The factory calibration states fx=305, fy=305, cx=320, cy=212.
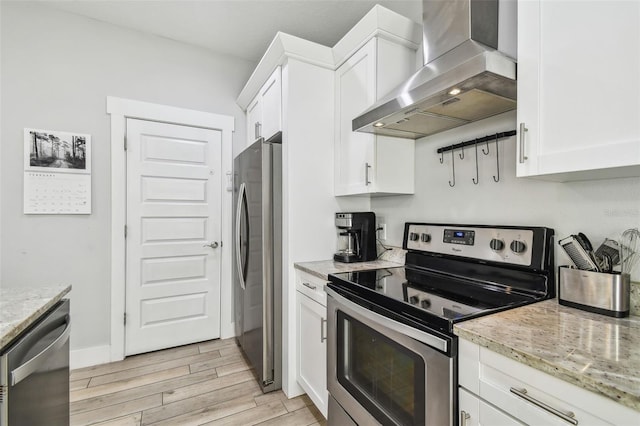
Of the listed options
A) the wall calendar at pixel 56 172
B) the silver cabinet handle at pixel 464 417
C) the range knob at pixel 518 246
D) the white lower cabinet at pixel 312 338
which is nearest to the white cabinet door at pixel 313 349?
the white lower cabinet at pixel 312 338

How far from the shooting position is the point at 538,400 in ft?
2.41

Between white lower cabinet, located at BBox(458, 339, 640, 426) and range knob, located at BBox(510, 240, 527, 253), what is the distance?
2.13 ft

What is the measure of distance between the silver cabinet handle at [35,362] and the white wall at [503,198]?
5.94 ft

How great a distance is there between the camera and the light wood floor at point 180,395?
5.91 ft

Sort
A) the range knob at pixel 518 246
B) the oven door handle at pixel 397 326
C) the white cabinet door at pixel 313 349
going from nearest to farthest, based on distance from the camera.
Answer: the oven door handle at pixel 397 326 → the range knob at pixel 518 246 → the white cabinet door at pixel 313 349

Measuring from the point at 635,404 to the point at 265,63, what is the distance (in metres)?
2.39

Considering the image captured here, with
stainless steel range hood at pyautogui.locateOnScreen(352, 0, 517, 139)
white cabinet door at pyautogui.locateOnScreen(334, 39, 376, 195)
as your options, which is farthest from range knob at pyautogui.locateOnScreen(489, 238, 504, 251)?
white cabinet door at pyautogui.locateOnScreen(334, 39, 376, 195)

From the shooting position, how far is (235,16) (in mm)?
2346

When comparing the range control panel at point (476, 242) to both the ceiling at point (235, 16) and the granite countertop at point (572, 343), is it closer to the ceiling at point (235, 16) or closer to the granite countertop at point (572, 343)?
the granite countertop at point (572, 343)

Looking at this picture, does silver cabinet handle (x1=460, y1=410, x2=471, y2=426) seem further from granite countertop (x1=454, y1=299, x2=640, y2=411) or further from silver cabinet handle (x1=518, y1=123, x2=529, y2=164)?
silver cabinet handle (x1=518, y1=123, x2=529, y2=164)

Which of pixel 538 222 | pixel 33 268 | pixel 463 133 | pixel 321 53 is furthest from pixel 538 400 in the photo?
pixel 33 268

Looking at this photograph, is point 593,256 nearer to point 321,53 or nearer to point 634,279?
point 634,279

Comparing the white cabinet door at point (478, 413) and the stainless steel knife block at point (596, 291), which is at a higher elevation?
the stainless steel knife block at point (596, 291)

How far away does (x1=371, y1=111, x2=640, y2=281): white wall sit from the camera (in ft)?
3.65
